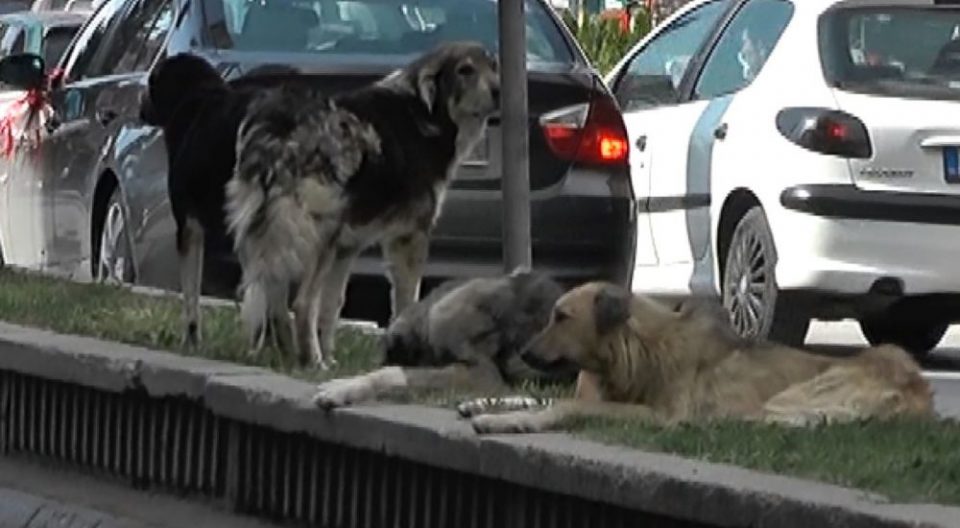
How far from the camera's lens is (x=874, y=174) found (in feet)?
36.3

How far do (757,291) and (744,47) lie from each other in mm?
1410

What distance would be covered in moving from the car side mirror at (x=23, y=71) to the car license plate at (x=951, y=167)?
14.4 feet

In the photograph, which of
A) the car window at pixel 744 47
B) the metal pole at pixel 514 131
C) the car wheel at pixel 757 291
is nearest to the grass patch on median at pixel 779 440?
the metal pole at pixel 514 131

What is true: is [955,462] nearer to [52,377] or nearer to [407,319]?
[407,319]

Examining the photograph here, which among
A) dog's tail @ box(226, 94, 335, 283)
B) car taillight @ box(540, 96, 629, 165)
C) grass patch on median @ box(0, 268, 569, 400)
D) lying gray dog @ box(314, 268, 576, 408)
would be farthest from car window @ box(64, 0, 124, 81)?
lying gray dog @ box(314, 268, 576, 408)

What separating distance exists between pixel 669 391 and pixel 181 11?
16.6 ft

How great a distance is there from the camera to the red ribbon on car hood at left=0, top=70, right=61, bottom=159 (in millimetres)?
12977

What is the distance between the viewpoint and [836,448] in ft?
18.7

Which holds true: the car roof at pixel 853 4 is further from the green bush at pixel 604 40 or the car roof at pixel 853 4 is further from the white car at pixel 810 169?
the green bush at pixel 604 40

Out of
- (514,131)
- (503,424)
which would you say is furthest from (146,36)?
(503,424)

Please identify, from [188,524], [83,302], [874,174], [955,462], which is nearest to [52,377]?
[188,524]

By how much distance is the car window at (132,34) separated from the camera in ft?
38.9

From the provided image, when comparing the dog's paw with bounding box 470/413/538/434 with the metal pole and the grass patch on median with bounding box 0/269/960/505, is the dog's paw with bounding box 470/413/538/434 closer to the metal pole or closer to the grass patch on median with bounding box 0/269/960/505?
the grass patch on median with bounding box 0/269/960/505

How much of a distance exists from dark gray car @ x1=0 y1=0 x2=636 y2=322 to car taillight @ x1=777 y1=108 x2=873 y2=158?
976 millimetres
